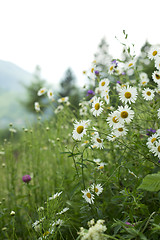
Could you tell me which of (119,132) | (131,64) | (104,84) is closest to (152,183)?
(119,132)

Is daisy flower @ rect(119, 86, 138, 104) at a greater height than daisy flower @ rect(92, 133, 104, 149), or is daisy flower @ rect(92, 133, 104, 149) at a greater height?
daisy flower @ rect(119, 86, 138, 104)

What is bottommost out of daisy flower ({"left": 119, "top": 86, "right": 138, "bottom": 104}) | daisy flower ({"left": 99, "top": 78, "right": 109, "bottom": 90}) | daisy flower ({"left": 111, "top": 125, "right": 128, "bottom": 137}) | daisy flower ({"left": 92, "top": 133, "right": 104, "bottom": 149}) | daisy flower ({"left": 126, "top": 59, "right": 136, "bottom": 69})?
daisy flower ({"left": 111, "top": 125, "right": 128, "bottom": 137})

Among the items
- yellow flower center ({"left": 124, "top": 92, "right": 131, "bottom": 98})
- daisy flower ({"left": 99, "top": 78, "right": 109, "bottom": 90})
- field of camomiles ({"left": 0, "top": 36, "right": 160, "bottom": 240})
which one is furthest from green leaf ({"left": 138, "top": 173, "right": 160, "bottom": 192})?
daisy flower ({"left": 99, "top": 78, "right": 109, "bottom": 90})

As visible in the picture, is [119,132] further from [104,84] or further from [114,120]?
[104,84]

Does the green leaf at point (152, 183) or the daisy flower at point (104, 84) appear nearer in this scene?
the green leaf at point (152, 183)

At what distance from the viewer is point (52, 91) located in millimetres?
1808

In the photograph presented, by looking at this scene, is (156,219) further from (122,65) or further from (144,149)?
(122,65)

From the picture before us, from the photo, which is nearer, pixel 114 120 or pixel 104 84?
pixel 114 120

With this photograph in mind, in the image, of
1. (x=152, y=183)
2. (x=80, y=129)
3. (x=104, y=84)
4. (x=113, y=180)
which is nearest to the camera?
(x=152, y=183)

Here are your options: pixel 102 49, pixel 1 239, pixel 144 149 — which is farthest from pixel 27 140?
pixel 102 49

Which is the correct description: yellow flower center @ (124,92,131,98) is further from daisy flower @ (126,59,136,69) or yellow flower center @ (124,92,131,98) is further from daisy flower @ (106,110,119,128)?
daisy flower @ (126,59,136,69)

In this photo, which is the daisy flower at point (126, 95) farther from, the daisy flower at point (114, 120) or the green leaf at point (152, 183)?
the green leaf at point (152, 183)

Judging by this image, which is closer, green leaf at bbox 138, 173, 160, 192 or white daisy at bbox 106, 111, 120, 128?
green leaf at bbox 138, 173, 160, 192


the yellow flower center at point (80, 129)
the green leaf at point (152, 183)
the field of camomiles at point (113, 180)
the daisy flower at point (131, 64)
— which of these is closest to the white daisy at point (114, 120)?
the field of camomiles at point (113, 180)
